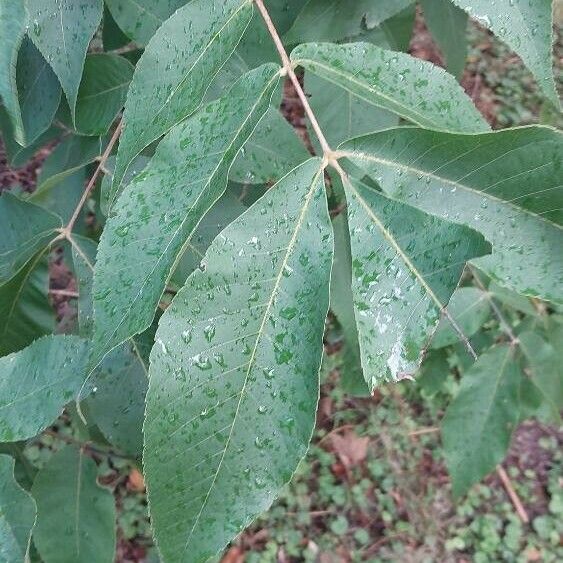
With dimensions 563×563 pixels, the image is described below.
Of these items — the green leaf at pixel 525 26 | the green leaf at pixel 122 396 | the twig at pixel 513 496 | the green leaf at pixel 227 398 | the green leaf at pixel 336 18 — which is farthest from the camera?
the twig at pixel 513 496

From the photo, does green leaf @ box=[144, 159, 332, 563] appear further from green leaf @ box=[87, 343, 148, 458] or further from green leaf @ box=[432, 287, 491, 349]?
green leaf @ box=[432, 287, 491, 349]

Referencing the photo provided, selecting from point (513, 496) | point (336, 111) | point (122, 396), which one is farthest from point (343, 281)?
point (513, 496)

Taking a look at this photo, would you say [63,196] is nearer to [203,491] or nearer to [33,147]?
[33,147]

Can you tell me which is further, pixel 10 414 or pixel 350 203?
pixel 10 414

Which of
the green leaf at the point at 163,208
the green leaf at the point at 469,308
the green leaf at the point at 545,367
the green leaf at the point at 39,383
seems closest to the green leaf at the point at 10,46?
the green leaf at the point at 163,208

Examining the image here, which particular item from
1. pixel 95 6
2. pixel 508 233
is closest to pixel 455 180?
pixel 508 233

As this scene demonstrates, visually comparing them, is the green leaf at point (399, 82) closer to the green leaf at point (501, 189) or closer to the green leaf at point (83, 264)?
the green leaf at point (501, 189)

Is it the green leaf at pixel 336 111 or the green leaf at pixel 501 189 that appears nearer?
the green leaf at pixel 501 189
